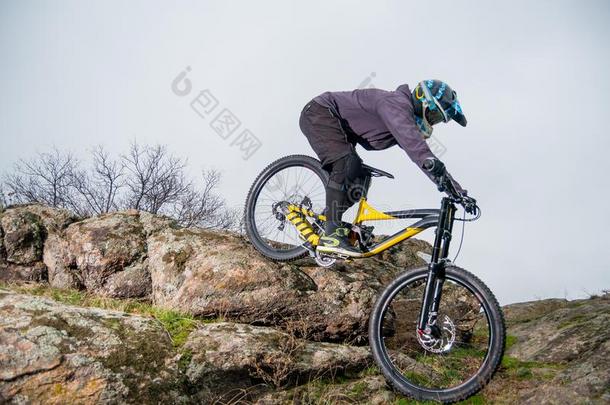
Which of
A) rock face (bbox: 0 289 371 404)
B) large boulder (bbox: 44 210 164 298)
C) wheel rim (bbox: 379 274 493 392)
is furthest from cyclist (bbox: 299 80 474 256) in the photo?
large boulder (bbox: 44 210 164 298)

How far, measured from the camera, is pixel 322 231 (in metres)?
5.59

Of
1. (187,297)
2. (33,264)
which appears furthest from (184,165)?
(187,297)

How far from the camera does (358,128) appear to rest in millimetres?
5543

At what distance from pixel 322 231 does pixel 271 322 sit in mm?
1175

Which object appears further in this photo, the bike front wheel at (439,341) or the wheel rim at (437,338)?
the wheel rim at (437,338)

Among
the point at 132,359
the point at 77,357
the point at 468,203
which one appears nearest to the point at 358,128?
the point at 468,203

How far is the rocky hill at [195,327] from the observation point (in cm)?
369

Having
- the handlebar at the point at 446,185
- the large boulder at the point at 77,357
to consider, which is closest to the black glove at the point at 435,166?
the handlebar at the point at 446,185

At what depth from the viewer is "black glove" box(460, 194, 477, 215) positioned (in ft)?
14.6

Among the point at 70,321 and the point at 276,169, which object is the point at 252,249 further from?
the point at 70,321

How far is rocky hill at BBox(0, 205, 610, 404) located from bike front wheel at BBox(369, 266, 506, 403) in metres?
0.32

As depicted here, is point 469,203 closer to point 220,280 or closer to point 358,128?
point 358,128

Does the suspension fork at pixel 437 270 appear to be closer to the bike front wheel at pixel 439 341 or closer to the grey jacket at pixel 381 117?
the bike front wheel at pixel 439 341

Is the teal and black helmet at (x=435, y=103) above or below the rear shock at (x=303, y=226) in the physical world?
above
